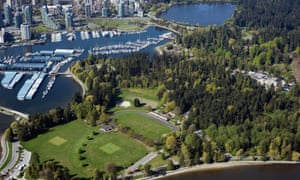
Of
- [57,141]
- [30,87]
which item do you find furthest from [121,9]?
[57,141]

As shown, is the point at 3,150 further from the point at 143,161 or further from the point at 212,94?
the point at 212,94

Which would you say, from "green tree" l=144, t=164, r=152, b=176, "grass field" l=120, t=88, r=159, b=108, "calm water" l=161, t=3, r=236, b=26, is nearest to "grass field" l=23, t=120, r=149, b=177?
"green tree" l=144, t=164, r=152, b=176

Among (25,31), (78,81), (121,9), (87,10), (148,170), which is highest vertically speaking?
(121,9)

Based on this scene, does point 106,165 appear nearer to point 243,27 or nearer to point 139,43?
point 139,43

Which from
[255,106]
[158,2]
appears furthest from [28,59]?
[158,2]

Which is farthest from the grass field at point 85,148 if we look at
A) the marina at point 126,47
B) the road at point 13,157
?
the marina at point 126,47

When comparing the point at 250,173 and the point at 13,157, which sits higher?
the point at 13,157
